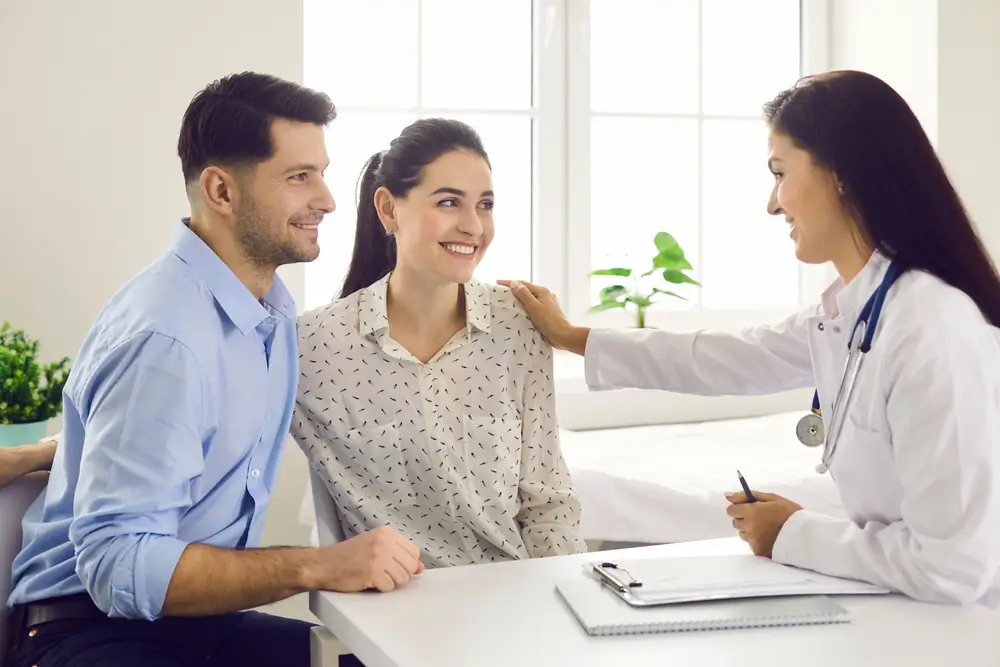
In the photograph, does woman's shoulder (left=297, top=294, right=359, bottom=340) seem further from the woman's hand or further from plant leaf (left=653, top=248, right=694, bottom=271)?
plant leaf (left=653, top=248, right=694, bottom=271)

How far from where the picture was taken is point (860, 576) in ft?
4.25

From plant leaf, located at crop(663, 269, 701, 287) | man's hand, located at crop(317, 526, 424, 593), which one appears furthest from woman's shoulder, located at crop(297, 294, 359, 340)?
plant leaf, located at crop(663, 269, 701, 287)

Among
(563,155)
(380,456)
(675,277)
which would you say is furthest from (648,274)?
(380,456)

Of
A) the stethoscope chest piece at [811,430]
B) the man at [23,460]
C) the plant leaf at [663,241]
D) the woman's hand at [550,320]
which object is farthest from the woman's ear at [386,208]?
the plant leaf at [663,241]

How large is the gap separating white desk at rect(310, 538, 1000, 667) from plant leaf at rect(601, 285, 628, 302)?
2069mm

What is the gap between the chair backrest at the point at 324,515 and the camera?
1809mm

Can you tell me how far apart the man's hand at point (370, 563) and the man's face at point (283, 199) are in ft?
1.76

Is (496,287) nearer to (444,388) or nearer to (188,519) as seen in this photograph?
(444,388)

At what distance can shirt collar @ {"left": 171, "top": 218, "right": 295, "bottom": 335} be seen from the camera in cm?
152

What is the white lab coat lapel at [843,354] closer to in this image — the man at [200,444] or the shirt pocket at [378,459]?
the man at [200,444]

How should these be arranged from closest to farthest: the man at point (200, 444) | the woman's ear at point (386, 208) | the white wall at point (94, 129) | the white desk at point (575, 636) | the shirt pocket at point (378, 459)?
the white desk at point (575, 636)
the man at point (200, 444)
the shirt pocket at point (378, 459)
the woman's ear at point (386, 208)
the white wall at point (94, 129)

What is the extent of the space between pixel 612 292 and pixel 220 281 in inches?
77.2

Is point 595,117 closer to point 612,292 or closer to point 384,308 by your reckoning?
point 612,292

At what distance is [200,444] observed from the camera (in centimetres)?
140
